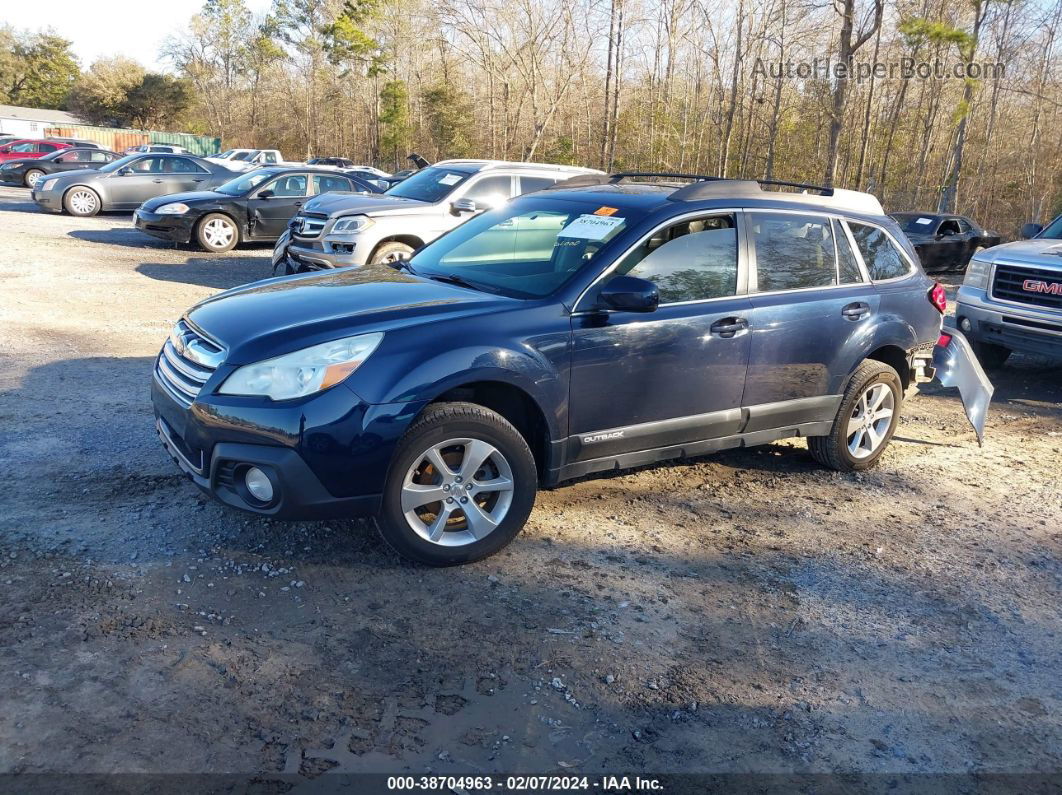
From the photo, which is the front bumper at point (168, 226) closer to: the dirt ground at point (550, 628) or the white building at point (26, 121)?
the dirt ground at point (550, 628)

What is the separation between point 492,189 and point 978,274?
5.73 meters

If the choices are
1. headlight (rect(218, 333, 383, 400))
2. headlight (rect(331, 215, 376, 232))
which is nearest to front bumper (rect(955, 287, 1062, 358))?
headlight (rect(331, 215, 376, 232))

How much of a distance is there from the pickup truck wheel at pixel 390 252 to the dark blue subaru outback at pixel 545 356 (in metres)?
4.98

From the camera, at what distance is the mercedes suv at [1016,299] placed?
7.95 meters

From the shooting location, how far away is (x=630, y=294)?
4.22 metres

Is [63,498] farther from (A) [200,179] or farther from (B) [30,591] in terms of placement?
(A) [200,179]

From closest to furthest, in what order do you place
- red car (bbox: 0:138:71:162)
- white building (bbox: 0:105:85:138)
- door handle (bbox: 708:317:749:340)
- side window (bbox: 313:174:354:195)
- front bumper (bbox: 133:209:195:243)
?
door handle (bbox: 708:317:749:340) → front bumper (bbox: 133:209:195:243) → side window (bbox: 313:174:354:195) → red car (bbox: 0:138:71:162) → white building (bbox: 0:105:85:138)

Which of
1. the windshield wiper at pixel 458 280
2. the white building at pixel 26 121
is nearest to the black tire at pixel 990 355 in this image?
the windshield wiper at pixel 458 280

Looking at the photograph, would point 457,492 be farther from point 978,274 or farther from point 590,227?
point 978,274

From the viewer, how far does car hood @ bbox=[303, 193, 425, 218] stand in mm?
10516

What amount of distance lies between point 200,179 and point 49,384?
14.2 m

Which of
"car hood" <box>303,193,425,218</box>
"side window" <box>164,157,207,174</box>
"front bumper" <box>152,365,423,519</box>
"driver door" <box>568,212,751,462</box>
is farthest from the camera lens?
"side window" <box>164,157,207,174</box>

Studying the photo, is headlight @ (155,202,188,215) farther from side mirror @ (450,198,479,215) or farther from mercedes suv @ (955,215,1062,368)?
mercedes suv @ (955,215,1062,368)

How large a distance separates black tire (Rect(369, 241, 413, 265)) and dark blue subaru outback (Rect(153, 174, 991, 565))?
16.3 ft
